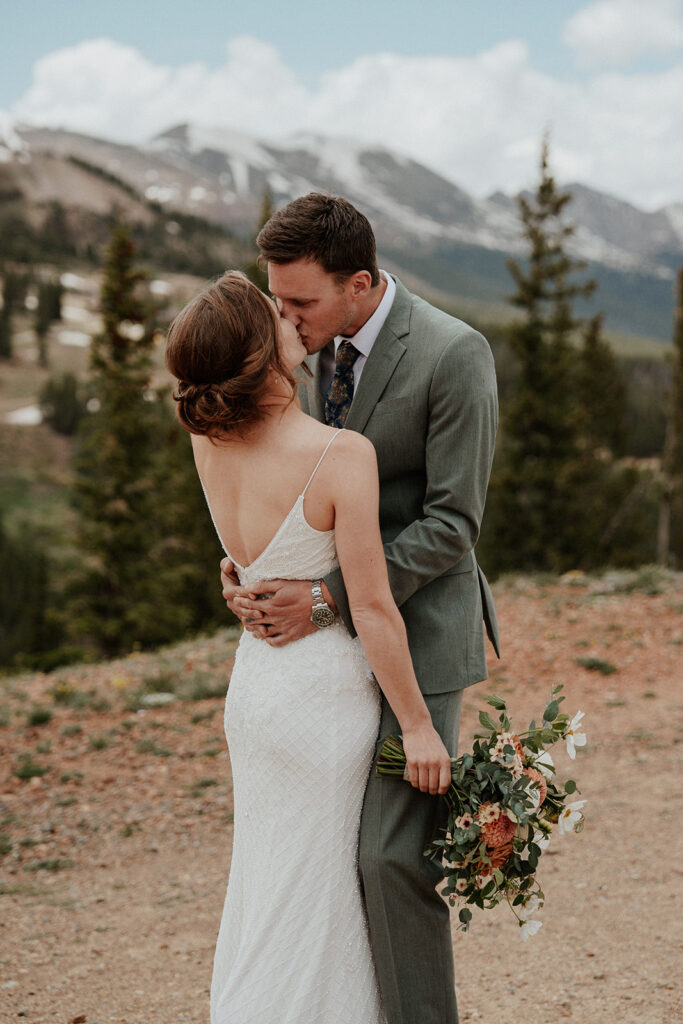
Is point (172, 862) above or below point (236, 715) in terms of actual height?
below

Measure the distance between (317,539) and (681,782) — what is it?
5.51 m

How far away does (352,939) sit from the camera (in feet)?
8.59

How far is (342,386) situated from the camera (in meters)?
2.88

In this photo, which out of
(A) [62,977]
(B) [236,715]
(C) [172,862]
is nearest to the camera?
(B) [236,715]

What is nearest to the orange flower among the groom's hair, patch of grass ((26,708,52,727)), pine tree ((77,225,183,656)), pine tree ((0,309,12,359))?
Answer: the groom's hair

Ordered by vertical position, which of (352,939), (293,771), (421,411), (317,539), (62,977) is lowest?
(62,977)

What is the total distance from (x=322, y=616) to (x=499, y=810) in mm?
718

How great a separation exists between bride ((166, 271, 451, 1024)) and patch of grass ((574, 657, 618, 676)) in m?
7.33

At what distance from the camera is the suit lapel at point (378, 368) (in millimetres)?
2697

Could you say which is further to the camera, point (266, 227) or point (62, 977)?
point (62, 977)

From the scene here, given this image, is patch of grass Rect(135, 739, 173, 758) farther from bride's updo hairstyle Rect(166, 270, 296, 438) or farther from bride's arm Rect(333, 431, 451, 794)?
bride's updo hairstyle Rect(166, 270, 296, 438)

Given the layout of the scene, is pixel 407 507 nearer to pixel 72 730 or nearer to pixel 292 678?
pixel 292 678

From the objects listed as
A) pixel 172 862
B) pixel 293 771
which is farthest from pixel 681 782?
pixel 293 771

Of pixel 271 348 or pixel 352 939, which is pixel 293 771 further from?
pixel 271 348
